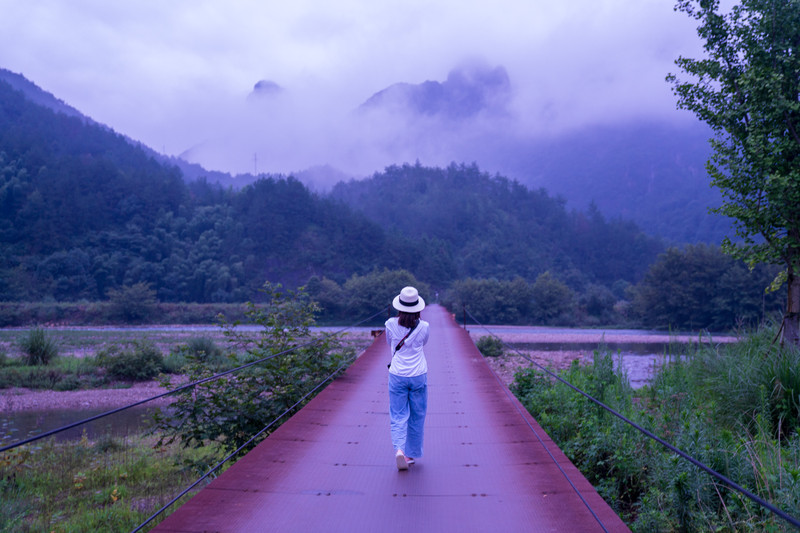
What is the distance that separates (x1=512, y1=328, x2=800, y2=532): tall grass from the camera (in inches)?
158

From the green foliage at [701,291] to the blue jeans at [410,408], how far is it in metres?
41.0

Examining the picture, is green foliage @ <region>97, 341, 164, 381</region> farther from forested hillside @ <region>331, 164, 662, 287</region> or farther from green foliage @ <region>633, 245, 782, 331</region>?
forested hillside @ <region>331, 164, 662, 287</region>

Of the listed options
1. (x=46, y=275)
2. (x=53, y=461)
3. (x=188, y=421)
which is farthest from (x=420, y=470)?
(x=46, y=275)

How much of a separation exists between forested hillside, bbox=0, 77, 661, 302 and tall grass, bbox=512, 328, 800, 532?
48.0 metres

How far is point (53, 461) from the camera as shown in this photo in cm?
842

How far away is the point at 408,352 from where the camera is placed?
4.26m

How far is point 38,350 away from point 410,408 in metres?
19.4

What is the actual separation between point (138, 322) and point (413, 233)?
1557 inches

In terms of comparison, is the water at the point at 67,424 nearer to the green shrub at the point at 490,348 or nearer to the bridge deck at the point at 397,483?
the bridge deck at the point at 397,483

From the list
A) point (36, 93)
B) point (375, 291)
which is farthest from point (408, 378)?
point (36, 93)

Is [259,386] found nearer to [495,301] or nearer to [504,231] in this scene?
[495,301]

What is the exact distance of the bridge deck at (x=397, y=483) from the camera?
3.18 metres

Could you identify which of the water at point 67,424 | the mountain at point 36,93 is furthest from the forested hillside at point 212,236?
the mountain at point 36,93

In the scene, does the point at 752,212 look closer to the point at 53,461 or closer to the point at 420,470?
the point at 420,470
